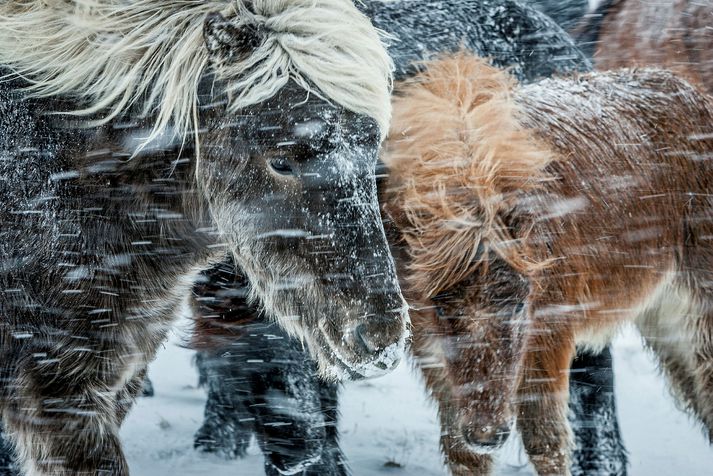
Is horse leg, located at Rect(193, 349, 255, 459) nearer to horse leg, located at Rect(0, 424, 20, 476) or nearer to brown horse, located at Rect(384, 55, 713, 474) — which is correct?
horse leg, located at Rect(0, 424, 20, 476)

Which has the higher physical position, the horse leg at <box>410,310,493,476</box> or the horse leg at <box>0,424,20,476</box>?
the horse leg at <box>410,310,493,476</box>

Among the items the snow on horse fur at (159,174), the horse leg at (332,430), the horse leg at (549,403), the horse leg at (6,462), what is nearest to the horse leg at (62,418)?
the snow on horse fur at (159,174)

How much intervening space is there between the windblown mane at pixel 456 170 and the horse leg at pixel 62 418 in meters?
1.39

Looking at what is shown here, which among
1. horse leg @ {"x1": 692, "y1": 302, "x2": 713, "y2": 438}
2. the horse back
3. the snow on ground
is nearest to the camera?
the horse back

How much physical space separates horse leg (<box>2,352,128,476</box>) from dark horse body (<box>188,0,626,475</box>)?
93 centimetres

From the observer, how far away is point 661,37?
597cm

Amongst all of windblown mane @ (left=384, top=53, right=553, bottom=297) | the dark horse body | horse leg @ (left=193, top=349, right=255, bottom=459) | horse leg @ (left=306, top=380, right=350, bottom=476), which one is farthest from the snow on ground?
windblown mane @ (left=384, top=53, right=553, bottom=297)

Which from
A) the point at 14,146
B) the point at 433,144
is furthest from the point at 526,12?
the point at 14,146

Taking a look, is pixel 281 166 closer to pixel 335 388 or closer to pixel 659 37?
pixel 335 388

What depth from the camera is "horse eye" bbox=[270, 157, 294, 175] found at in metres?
2.76

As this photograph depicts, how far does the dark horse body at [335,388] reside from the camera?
374 cm

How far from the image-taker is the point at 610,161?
4.07 meters

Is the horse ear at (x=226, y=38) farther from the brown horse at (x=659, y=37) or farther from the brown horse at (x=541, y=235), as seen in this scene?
the brown horse at (x=659, y=37)

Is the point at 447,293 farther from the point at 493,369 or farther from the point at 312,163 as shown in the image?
the point at 312,163
